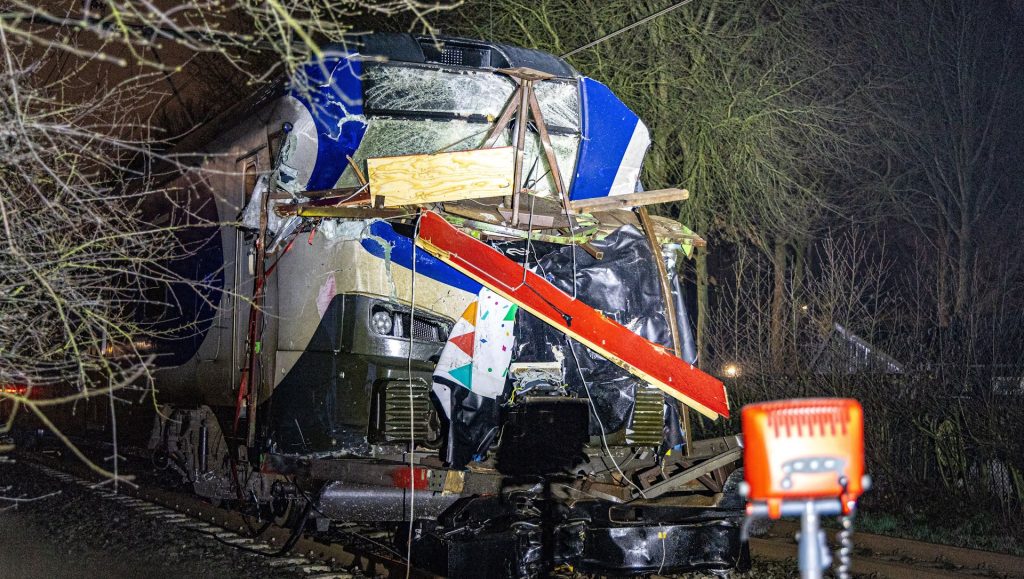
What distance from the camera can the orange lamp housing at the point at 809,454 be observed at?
2527mm

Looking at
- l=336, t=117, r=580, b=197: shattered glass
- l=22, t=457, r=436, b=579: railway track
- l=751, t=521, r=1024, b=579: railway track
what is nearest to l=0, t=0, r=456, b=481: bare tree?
l=336, t=117, r=580, b=197: shattered glass

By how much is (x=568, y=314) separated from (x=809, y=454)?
3931 mm

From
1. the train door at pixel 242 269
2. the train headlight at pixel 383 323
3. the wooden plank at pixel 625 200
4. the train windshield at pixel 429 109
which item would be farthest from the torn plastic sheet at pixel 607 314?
the train door at pixel 242 269

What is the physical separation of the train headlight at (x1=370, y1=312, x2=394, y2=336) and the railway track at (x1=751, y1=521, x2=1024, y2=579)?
398cm

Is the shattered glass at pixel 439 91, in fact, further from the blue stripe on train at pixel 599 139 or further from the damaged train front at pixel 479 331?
the blue stripe on train at pixel 599 139

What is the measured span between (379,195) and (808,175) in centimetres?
1151

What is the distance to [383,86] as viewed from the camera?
6.64 m

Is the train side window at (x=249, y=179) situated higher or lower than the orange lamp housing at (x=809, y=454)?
higher

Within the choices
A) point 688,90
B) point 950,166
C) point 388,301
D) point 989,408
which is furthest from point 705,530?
point 950,166

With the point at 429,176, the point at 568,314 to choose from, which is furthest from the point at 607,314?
the point at 429,176

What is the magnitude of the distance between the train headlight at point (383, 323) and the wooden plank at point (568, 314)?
607 mm

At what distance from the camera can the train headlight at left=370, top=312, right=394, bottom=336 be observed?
668cm

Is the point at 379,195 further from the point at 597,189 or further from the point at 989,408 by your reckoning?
the point at 989,408

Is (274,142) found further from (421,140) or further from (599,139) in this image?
(599,139)
